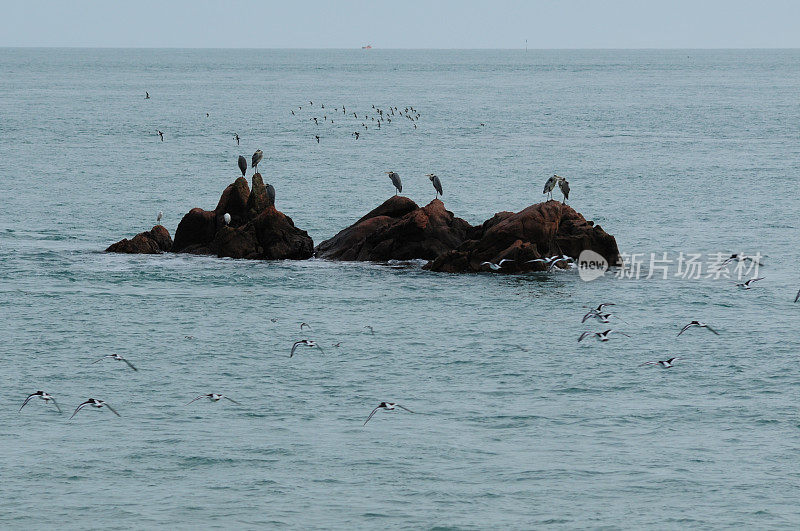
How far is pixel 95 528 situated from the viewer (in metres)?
26.5

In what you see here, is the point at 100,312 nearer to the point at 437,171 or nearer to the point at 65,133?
the point at 437,171

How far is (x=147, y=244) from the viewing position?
56000mm

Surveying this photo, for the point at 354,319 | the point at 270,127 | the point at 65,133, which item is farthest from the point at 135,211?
the point at 270,127

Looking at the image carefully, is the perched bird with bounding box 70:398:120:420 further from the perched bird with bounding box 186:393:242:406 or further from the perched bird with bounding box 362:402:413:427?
the perched bird with bounding box 362:402:413:427

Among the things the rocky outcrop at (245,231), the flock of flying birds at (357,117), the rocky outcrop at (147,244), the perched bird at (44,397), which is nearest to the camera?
the perched bird at (44,397)

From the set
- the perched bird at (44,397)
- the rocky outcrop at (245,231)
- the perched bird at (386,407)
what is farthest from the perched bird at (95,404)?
the rocky outcrop at (245,231)

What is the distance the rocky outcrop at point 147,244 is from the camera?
55875mm

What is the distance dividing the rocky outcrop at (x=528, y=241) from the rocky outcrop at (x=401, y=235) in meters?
1.29

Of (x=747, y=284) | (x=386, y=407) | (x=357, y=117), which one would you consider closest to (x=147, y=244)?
(x=386, y=407)

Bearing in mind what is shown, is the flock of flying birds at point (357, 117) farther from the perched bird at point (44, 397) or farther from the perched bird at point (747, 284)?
the perched bird at point (44, 397)

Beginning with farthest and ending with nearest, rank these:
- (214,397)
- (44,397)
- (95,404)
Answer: (214,397), (95,404), (44,397)

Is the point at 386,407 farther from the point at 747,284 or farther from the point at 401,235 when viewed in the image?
the point at 747,284

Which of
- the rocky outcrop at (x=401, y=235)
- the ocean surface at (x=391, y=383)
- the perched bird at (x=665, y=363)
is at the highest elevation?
the rocky outcrop at (x=401, y=235)

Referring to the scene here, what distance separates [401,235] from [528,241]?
6.51m
